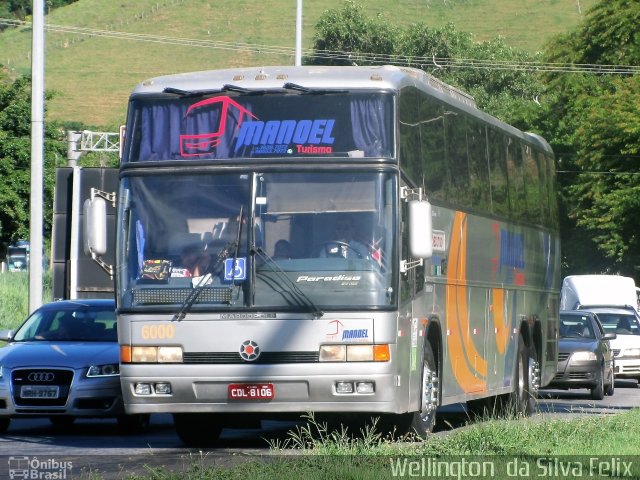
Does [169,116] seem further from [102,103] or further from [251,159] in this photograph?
[102,103]

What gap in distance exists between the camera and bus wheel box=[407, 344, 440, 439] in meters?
14.7

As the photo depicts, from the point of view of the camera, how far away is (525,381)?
66.6ft

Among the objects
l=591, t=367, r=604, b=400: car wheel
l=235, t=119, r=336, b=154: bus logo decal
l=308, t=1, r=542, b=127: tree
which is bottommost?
l=591, t=367, r=604, b=400: car wheel

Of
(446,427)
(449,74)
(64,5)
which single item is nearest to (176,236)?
(446,427)

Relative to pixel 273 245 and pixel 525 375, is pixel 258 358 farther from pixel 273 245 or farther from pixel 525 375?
pixel 525 375

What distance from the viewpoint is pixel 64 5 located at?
16100 cm

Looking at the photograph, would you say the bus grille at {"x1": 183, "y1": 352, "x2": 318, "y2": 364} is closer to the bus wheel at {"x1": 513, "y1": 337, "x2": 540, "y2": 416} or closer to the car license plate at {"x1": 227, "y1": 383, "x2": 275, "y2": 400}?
the car license plate at {"x1": 227, "y1": 383, "x2": 275, "y2": 400}

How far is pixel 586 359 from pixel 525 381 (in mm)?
Result: 5689

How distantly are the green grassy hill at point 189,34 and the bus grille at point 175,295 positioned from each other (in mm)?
105967

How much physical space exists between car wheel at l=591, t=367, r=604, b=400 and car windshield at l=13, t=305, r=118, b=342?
10.3 metres

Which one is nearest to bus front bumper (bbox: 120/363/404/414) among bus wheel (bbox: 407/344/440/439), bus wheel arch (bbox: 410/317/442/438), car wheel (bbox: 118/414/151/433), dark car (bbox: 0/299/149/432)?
bus wheel (bbox: 407/344/440/439)

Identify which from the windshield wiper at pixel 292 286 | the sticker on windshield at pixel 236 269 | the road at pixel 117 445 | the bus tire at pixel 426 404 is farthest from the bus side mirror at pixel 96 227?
the bus tire at pixel 426 404

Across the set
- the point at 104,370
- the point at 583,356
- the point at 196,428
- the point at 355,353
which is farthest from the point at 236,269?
the point at 583,356
